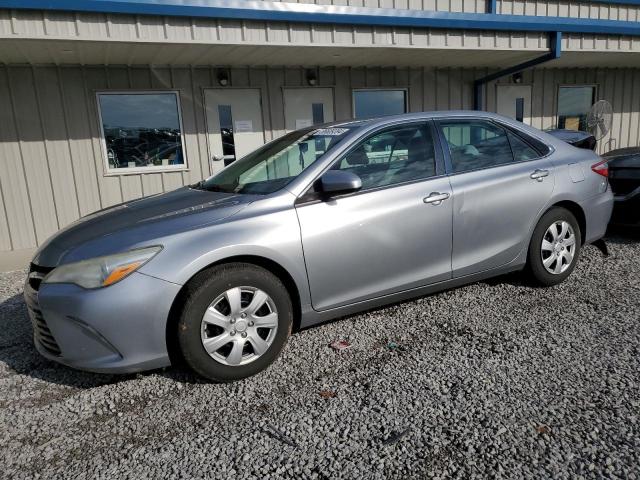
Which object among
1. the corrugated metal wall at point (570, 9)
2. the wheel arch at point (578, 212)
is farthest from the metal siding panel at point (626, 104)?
the wheel arch at point (578, 212)

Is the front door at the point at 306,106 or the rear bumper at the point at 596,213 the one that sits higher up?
the front door at the point at 306,106

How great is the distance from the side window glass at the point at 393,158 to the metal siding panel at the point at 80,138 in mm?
4933

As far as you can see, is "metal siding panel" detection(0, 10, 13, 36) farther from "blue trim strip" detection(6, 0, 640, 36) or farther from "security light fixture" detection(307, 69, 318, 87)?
"security light fixture" detection(307, 69, 318, 87)

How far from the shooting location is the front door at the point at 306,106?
745 cm

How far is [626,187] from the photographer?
5.27 metres

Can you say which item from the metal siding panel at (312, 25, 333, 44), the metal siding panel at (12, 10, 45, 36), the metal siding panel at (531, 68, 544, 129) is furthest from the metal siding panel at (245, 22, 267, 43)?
the metal siding panel at (531, 68, 544, 129)

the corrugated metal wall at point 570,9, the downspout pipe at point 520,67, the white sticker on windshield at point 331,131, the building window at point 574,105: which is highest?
the corrugated metal wall at point 570,9

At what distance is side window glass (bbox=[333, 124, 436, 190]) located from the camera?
313 centimetres

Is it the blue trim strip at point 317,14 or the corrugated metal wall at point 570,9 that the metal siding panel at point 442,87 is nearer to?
the corrugated metal wall at point 570,9

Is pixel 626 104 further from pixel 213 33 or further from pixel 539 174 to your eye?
pixel 213 33

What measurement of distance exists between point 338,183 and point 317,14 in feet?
12.2

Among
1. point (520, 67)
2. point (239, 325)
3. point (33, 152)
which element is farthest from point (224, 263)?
point (520, 67)

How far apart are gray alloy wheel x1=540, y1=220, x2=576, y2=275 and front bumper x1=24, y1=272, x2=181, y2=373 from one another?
9.99ft

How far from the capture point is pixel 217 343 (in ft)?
8.46
